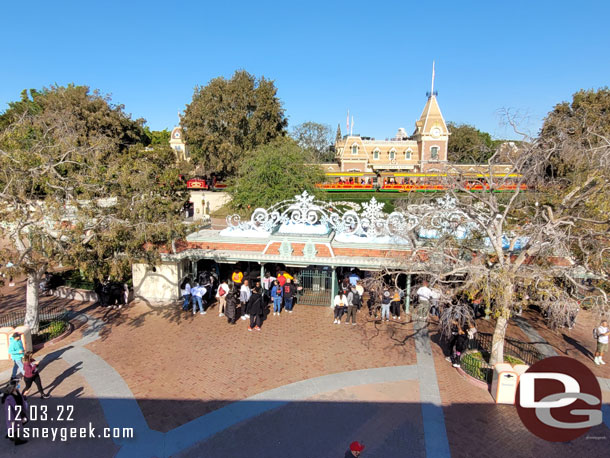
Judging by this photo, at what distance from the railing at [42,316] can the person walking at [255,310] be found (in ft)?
23.0

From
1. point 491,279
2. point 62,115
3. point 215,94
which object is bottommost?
point 491,279

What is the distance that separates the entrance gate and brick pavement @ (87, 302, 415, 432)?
107 cm

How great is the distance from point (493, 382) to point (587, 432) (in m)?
2.03

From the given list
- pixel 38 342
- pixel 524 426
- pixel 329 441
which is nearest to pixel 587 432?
pixel 524 426

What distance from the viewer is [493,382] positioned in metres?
9.98

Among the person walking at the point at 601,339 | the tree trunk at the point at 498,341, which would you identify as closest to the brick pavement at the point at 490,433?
the tree trunk at the point at 498,341

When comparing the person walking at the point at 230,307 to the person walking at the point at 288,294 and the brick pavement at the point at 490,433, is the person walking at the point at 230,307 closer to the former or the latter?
the person walking at the point at 288,294

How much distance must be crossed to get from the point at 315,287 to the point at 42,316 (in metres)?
10.5

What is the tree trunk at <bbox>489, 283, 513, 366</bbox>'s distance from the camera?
9.59 meters

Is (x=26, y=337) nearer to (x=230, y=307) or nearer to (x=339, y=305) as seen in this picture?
(x=230, y=307)

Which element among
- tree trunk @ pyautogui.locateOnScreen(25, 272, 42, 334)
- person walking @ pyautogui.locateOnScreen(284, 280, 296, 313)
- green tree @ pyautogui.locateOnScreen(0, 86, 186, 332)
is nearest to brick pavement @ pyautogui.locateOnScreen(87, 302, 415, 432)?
person walking @ pyautogui.locateOnScreen(284, 280, 296, 313)

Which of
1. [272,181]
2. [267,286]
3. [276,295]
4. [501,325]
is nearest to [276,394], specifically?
[276,295]

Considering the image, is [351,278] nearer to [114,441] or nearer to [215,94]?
[114,441]

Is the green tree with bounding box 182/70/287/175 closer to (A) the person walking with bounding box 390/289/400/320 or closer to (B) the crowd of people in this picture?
(B) the crowd of people
